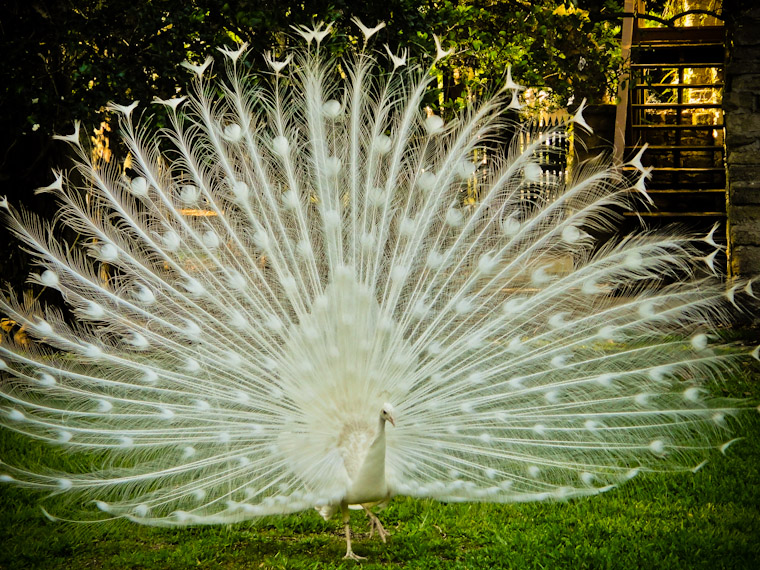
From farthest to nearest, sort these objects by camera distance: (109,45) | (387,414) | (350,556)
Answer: (109,45) → (350,556) → (387,414)

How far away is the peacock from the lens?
3682mm

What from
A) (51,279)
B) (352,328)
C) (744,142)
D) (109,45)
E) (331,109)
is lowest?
(352,328)

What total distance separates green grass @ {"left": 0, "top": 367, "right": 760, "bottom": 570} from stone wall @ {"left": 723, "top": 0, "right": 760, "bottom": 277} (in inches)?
119

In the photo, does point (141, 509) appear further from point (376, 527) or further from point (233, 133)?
point (233, 133)


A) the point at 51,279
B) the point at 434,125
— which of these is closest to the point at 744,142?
the point at 434,125

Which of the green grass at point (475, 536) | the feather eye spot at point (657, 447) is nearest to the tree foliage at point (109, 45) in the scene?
the feather eye spot at point (657, 447)

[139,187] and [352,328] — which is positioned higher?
[139,187]

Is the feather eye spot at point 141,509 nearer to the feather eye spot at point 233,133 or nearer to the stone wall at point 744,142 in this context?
the feather eye spot at point 233,133

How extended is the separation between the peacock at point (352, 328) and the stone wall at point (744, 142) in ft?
10.8

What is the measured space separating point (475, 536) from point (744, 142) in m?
4.85

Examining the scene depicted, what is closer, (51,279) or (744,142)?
(51,279)

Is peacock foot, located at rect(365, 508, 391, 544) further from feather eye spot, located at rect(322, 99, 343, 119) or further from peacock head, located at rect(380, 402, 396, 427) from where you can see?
feather eye spot, located at rect(322, 99, 343, 119)

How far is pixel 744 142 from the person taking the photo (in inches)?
276

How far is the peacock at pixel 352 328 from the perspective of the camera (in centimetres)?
368
